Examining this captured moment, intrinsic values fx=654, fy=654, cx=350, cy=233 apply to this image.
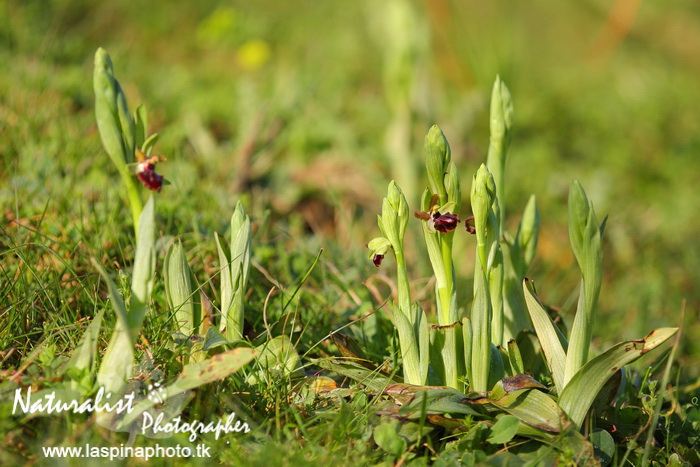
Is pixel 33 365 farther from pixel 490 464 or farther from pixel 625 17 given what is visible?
pixel 625 17

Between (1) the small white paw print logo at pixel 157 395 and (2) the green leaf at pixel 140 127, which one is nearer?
(1) the small white paw print logo at pixel 157 395

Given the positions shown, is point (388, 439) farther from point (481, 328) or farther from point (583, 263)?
point (583, 263)

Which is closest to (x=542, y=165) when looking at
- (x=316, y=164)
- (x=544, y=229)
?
(x=544, y=229)

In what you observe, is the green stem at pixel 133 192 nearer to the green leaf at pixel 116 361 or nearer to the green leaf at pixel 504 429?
the green leaf at pixel 116 361

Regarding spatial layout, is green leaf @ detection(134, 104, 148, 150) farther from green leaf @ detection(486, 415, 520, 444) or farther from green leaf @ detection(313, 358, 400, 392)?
green leaf @ detection(486, 415, 520, 444)

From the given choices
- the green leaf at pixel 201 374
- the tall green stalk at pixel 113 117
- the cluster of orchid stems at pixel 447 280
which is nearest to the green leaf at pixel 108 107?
the tall green stalk at pixel 113 117

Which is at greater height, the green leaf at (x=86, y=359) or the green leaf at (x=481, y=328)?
the green leaf at (x=86, y=359)

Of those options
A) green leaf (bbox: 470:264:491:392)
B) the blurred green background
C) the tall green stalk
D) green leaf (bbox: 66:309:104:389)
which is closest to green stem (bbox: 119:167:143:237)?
the tall green stalk

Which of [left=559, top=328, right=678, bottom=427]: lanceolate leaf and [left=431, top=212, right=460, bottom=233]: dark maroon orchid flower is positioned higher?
[left=431, top=212, right=460, bottom=233]: dark maroon orchid flower
